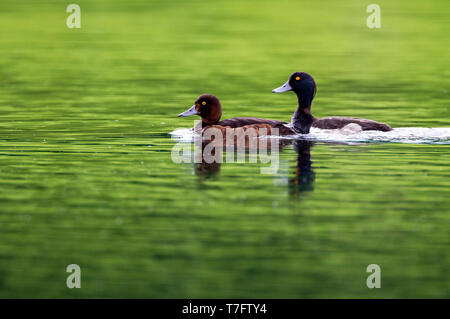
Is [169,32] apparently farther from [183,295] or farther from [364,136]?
[183,295]

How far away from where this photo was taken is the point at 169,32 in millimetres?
38750

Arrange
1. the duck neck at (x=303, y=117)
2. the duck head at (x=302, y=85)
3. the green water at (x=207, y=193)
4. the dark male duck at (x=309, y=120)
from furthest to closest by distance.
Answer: the duck head at (x=302, y=85) < the duck neck at (x=303, y=117) < the dark male duck at (x=309, y=120) < the green water at (x=207, y=193)

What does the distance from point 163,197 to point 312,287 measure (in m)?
3.36

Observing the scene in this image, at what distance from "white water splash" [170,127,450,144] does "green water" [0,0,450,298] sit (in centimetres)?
49

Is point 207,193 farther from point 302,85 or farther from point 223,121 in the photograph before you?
point 302,85

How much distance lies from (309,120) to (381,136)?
5.62 feet

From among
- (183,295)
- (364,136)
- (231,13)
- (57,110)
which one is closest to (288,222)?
(183,295)

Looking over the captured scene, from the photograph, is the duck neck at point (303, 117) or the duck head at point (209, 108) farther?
the duck neck at point (303, 117)

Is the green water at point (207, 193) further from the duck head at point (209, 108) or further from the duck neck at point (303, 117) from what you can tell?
the duck neck at point (303, 117)

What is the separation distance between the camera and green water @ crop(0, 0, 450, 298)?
29.7ft

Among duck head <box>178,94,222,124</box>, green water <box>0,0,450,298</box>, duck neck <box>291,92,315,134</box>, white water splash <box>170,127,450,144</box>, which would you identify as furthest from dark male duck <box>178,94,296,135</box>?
green water <box>0,0,450,298</box>

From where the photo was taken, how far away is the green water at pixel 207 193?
904 cm

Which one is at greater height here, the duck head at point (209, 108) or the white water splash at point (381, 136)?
the duck head at point (209, 108)

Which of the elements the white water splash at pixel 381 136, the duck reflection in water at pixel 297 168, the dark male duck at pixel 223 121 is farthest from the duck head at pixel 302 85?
the duck reflection in water at pixel 297 168
